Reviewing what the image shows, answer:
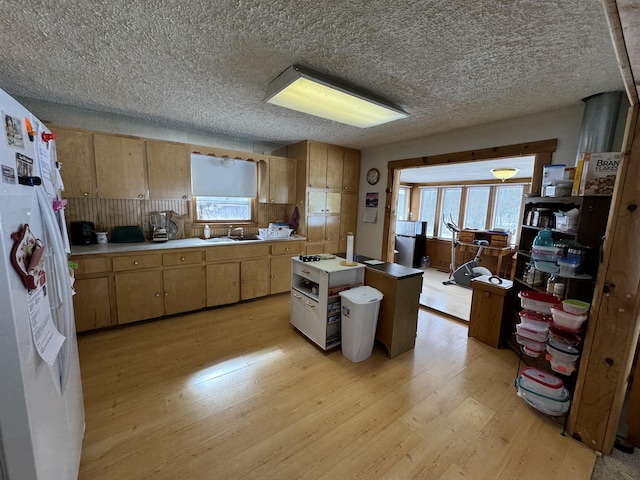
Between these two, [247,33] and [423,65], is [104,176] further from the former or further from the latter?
[423,65]

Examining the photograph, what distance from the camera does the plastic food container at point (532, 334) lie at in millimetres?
1935

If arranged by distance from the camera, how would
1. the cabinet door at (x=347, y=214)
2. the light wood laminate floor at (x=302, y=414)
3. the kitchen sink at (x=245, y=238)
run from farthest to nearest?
the cabinet door at (x=347, y=214)
the kitchen sink at (x=245, y=238)
the light wood laminate floor at (x=302, y=414)

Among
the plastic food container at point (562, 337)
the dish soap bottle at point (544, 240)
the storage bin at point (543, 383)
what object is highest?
the dish soap bottle at point (544, 240)

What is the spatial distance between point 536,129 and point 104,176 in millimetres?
4515

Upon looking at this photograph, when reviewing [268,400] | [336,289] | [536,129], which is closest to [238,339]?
[268,400]

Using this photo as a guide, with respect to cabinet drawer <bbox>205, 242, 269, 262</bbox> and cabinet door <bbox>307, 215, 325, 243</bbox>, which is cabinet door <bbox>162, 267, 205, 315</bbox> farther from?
cabinet door <bbox>307, 215, 325, 243</bbox>

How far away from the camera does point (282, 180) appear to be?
13.6 ft

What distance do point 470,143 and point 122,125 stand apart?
4107mm

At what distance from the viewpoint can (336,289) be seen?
2.50 metres

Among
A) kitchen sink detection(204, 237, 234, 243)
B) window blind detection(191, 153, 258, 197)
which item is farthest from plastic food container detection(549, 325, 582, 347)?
window blind detection(191, 153, 258, 197)

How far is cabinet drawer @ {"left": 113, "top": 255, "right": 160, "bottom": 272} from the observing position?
274 centimetres

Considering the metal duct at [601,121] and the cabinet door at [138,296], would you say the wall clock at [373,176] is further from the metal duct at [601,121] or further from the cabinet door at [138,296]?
the cabinet door at [138,296]

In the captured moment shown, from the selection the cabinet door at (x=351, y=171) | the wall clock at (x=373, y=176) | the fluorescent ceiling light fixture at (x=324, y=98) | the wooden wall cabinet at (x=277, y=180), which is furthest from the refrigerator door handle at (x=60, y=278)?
the wall clock at (x=373, y=176)

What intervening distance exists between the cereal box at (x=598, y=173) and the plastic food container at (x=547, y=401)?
1401 millimetres
